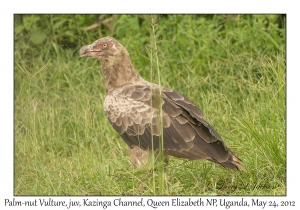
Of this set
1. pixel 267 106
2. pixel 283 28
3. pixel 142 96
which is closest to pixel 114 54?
pixel 142 96

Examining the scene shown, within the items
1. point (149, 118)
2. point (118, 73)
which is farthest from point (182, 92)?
point (149, 118)

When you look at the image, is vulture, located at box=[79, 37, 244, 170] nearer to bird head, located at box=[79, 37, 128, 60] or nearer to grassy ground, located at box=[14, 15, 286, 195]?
bird head, located at box=[79, 37, 128, 60]

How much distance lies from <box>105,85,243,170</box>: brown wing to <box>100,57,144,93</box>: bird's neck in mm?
210

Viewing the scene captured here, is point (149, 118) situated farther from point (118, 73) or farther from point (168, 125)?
point (118, 73)

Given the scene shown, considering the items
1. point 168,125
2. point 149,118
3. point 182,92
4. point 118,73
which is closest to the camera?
point 168,125

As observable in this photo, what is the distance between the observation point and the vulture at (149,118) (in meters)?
6.32

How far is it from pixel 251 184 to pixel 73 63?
413cm

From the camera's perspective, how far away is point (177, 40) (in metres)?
9.44

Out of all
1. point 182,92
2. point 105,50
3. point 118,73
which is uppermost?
point 105,50

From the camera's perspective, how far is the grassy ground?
6367 mm

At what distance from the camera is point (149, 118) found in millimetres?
6594

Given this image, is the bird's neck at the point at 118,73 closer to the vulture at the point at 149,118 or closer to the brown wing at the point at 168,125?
the vulture at the point at 149,118

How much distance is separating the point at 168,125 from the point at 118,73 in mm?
1047
